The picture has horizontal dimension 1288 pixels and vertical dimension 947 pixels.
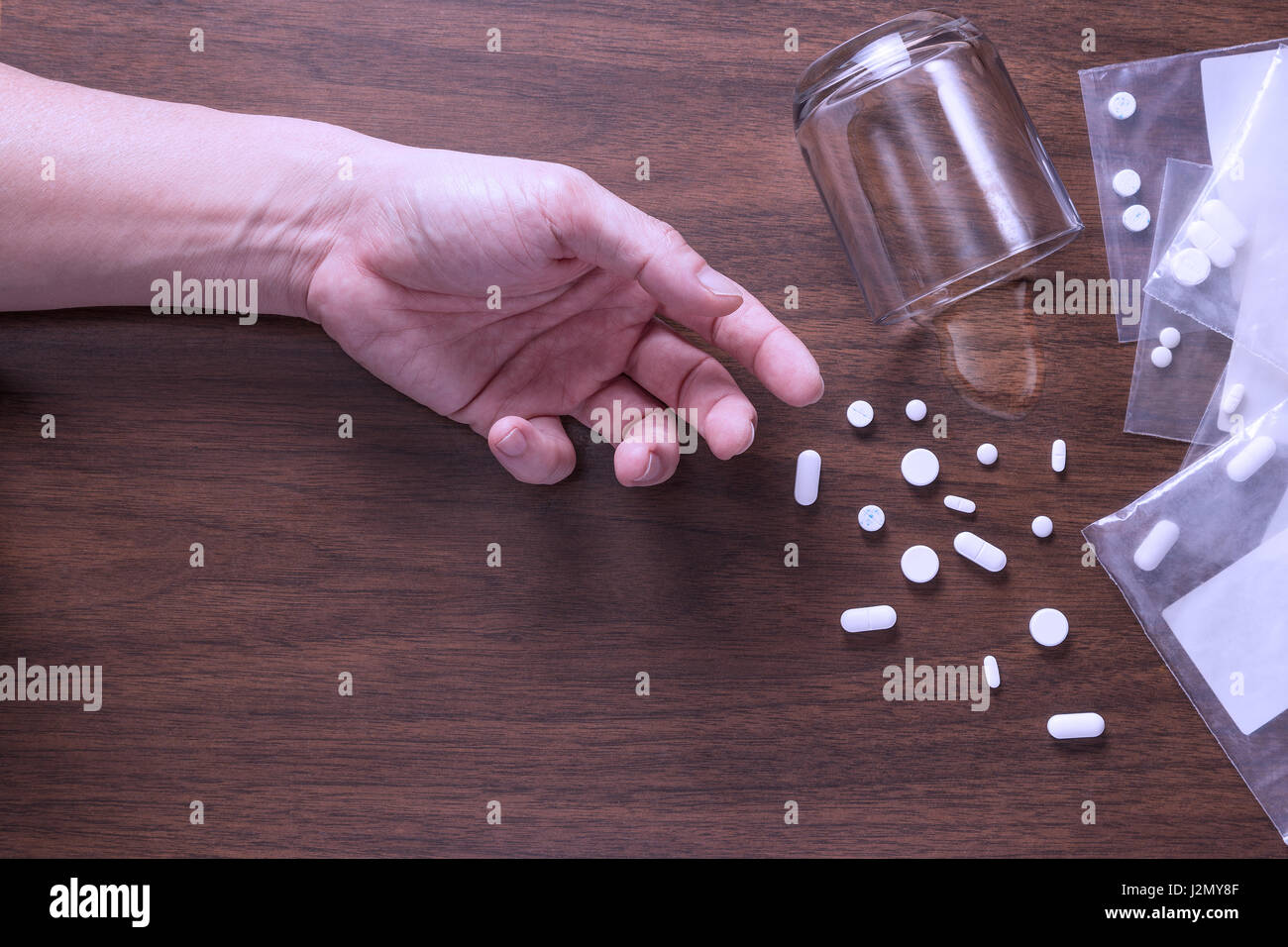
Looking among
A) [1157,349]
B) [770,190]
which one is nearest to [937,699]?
[1157,349]

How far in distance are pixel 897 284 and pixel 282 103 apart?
2.52 ft

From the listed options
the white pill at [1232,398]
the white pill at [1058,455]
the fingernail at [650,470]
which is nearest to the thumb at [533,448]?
the fingernail at [650,470]

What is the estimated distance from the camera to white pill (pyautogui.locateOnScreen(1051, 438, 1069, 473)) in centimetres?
110

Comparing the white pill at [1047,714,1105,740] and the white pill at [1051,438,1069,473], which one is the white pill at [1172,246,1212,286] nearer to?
the white pill at [1051,438,1069,473]

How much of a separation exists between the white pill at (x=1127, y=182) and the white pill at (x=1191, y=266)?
96 millimetres

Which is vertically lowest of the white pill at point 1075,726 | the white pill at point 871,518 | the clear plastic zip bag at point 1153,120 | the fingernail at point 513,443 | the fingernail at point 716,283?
the white pill at point 1075,726

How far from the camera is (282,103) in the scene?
3.64 feet

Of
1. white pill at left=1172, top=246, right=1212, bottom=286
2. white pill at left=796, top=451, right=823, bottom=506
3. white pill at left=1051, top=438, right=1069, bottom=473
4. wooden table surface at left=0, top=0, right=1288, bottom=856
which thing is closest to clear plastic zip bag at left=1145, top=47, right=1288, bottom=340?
white pill at left=1172, top=246, right=1212, bottom=286

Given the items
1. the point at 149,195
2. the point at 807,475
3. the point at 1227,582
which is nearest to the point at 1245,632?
the point at 1227,582

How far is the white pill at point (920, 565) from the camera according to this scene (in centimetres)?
108

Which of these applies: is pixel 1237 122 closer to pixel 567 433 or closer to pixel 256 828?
pixel 567 433

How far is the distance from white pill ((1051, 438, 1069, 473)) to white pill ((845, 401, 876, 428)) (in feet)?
0.74

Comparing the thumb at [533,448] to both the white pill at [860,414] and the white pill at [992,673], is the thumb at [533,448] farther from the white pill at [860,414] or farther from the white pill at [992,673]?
the white pill at [992,673]

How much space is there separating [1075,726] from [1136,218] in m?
0.61
